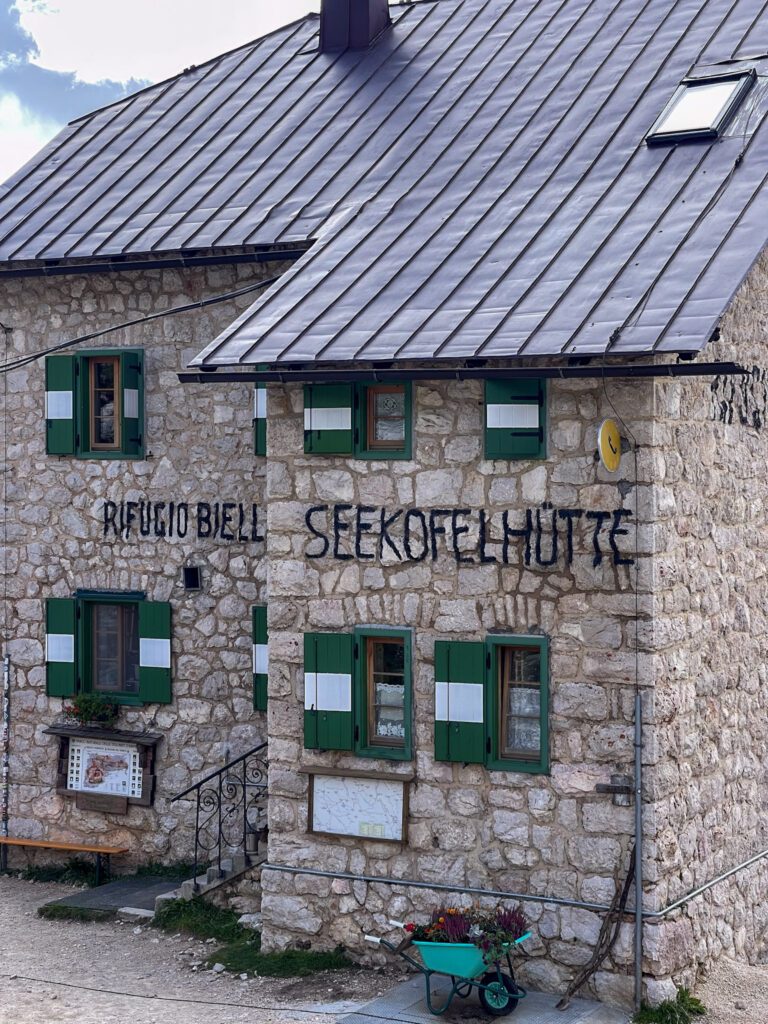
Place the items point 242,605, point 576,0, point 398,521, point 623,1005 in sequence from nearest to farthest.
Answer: point 623,1005 < point 398,521 < point 242,605 < point 576,0

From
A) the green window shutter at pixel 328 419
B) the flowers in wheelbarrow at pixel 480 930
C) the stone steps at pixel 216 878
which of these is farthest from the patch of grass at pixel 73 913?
the green window shutter at pixel 328 419

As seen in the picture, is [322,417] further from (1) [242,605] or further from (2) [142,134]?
(2) [142,134]

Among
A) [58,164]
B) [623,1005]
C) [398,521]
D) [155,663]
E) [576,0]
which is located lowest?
[623,1005]

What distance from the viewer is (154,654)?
595 inches

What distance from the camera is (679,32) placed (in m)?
15.2

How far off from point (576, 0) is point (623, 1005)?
10.3 meters

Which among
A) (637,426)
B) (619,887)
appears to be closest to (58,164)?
(637,426)

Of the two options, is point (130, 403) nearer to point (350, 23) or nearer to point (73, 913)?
point (73, 913)

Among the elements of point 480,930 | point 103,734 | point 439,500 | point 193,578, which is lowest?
point 480,930

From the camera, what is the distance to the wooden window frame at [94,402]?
15250mm

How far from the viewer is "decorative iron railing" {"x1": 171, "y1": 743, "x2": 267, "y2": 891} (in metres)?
14.3

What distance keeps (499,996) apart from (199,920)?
3331 millimetres

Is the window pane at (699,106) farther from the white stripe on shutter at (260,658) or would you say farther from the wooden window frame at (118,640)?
the wooden window frame at (118,640)

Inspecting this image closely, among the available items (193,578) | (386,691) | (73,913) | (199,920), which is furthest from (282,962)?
(193,578)
